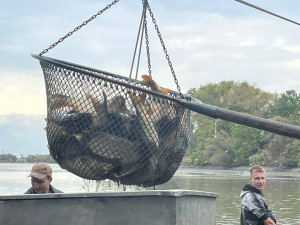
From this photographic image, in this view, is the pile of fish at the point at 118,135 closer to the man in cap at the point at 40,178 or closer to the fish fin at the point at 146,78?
the fish fin at the point at 146,78

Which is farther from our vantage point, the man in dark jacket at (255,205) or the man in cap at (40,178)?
the man in dark jacket at (255,205)

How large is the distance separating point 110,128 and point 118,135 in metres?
0.10

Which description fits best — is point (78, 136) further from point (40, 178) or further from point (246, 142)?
point (246, 142)

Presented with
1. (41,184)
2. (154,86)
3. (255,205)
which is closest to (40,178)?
(41,184)

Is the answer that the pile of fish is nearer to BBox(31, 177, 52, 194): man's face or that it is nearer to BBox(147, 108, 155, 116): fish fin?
BBox(147, 108, 155, 116): fish fin

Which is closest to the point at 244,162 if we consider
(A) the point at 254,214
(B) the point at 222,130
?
(B) the point at 222,130

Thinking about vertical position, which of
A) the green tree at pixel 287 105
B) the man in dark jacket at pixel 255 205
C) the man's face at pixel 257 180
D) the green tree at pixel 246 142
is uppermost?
the green tree at pixel 287 105

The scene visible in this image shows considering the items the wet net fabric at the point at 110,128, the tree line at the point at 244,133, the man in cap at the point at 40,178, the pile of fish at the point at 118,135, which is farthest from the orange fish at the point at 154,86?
the tree line at the point at 244,133

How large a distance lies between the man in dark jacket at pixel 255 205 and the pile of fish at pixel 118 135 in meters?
1.02

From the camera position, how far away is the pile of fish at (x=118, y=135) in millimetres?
5742

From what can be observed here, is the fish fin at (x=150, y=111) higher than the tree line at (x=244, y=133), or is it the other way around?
the tree line at (x=244, y=133)

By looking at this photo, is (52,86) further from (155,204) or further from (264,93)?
(264,93)

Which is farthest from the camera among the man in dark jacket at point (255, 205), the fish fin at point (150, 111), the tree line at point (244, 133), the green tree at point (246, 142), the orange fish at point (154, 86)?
the green tree at point (246, 142)

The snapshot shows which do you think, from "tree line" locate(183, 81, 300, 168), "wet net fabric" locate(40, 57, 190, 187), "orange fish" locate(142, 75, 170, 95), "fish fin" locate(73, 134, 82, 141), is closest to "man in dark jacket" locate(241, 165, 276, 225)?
"wet net fabric" locate(40, 57, 190, 187)
